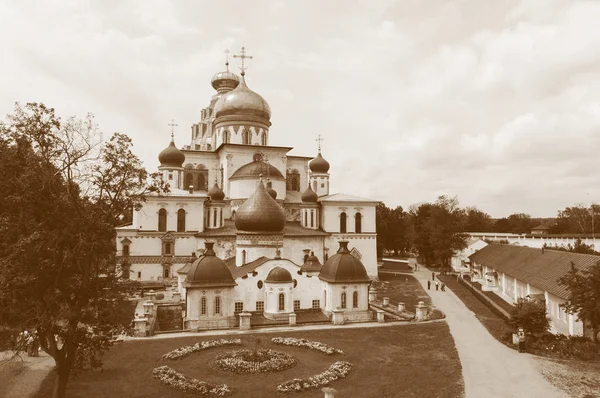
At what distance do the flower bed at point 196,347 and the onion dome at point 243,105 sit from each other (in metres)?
31.9

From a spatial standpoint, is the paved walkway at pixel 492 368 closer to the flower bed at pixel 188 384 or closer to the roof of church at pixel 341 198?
the flower bed at pixel 188 384

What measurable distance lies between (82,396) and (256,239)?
1698cm

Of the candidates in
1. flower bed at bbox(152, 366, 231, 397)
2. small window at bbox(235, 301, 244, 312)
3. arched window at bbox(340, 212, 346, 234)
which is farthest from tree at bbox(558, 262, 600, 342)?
arched window at bbox(340, 212, 346, 234)

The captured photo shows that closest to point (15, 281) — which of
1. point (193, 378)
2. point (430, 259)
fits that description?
point (193, 378)

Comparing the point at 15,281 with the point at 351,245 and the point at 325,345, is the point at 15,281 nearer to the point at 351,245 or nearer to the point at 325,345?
the point at 325,345

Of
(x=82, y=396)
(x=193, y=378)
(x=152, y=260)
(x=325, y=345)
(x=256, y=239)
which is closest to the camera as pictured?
(x=82, y=396)

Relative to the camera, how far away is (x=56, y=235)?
12617mm

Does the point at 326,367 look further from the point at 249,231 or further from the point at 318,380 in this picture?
the point at 249,231

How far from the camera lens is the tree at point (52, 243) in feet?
40.8

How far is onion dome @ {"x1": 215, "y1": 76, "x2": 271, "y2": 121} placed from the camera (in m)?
49.3

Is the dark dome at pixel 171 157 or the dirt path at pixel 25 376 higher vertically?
the dark dome at pixel 171 157

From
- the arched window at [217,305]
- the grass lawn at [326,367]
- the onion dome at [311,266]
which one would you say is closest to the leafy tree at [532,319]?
the grass lawn at [326,367]

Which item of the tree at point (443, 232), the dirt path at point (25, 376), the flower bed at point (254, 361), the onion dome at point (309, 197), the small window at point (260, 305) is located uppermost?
the onion dome at point (309, 197)

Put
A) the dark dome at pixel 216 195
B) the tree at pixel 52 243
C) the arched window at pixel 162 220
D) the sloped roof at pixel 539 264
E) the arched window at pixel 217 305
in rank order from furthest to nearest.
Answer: the dark dome at pixel 216 195
the arched window at pixel 162 220
the arched window at pixel 217 305
the sloped roof at pixel 539 264
the tree at pixel 52 243
